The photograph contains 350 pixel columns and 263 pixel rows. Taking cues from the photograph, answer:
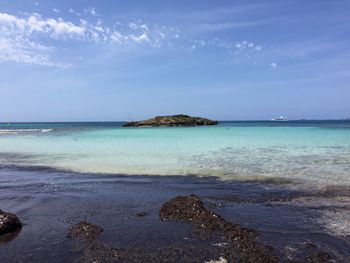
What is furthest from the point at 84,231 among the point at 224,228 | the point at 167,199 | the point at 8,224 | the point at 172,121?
the point at 172,121

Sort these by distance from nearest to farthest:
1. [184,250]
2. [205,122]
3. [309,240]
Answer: [184,250], [309,240], [205,122]

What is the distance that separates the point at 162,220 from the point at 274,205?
126 inches

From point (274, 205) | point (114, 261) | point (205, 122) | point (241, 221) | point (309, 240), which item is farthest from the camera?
point (205, 122)

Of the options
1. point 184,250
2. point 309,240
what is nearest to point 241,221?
point 309,240

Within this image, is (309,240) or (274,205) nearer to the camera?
(309,240)

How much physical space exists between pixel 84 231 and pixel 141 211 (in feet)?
6.41

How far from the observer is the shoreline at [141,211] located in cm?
668

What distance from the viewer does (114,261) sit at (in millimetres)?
5988

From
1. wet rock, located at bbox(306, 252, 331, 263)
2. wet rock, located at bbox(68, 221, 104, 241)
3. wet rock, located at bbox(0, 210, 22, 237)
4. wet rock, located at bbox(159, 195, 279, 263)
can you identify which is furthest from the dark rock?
wet rock, located at bbox(306, 252, 331, 263)

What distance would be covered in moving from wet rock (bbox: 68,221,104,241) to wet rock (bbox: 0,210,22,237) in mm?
1146

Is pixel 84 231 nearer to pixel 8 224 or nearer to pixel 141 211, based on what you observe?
pixel 8 224

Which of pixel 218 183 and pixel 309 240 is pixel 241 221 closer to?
pixel 309 240

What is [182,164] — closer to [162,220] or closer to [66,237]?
[162,220]

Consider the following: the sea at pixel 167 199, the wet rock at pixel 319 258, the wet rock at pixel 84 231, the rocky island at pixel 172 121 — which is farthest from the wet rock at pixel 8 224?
the rocky island at pixel 172 121
